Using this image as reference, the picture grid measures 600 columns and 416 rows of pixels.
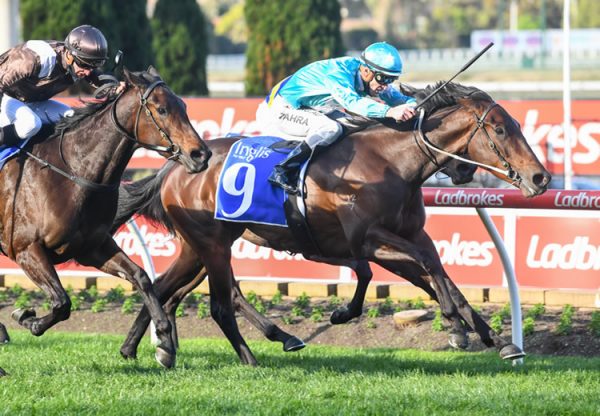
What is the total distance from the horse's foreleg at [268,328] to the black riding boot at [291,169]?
2.96ft

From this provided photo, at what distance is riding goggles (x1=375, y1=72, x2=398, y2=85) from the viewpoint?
7.36m

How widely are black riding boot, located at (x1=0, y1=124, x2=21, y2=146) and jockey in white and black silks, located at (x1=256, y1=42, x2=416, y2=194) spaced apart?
1612 millimetres

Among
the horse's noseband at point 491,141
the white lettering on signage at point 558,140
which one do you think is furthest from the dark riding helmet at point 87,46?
the white lettering on signage at point 558,140

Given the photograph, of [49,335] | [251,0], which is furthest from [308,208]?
[251,0]

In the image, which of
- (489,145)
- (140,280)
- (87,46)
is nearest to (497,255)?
(489,145)

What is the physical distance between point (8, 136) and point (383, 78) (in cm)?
231

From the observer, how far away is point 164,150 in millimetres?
6602

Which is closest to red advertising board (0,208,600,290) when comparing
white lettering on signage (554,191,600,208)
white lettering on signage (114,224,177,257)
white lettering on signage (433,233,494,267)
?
white lettering on signage (433,233,494,267)

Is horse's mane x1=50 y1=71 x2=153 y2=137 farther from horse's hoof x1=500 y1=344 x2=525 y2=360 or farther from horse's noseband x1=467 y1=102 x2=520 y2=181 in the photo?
horse's hoof x1=500 y1=344 x2=525 y2=360

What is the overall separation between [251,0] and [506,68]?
3831 centimetres

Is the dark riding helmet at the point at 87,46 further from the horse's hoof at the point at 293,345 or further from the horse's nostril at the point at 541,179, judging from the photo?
the horse's nostril at the point at 541,179

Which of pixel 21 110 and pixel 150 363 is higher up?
pixel 21 110

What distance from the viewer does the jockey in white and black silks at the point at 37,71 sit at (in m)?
6.79

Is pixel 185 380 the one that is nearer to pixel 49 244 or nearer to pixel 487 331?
pixel 49 244
